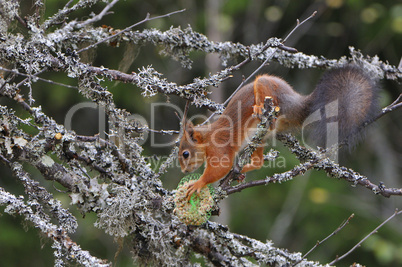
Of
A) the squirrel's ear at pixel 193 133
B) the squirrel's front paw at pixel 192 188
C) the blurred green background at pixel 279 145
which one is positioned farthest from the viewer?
the blurred green background at pixel 279 145

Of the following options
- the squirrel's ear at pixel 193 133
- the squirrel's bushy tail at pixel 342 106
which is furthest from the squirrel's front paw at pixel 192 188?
the squirrel's bushy tail at pixel 342 106

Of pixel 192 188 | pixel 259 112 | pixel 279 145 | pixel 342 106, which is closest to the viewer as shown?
pixel 192 188

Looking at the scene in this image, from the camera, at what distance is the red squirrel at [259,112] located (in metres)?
2.97

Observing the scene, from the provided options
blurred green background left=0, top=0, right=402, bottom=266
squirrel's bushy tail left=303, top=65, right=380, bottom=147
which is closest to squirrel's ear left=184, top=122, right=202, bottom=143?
squirrel's bushy tail left=303, top=65, right=380, bottom=147

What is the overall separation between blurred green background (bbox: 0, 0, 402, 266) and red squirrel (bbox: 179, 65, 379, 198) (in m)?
2.03

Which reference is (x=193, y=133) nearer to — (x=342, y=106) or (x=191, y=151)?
(x=191, y=151)

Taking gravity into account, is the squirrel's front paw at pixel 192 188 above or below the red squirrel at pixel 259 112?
below

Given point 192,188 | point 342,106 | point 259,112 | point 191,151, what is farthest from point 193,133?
point 342,106

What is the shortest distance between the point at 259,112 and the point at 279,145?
239 centimetres

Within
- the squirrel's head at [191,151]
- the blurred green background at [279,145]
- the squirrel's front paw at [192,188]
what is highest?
the blurred green background at [279,145]

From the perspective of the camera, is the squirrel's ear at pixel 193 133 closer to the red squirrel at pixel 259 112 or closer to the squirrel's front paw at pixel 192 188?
the red squirrel at pixel 259 112

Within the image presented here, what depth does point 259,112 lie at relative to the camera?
315 centimetres

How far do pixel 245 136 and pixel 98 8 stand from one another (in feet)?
8.70

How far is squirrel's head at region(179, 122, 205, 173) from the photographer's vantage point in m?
3.36
